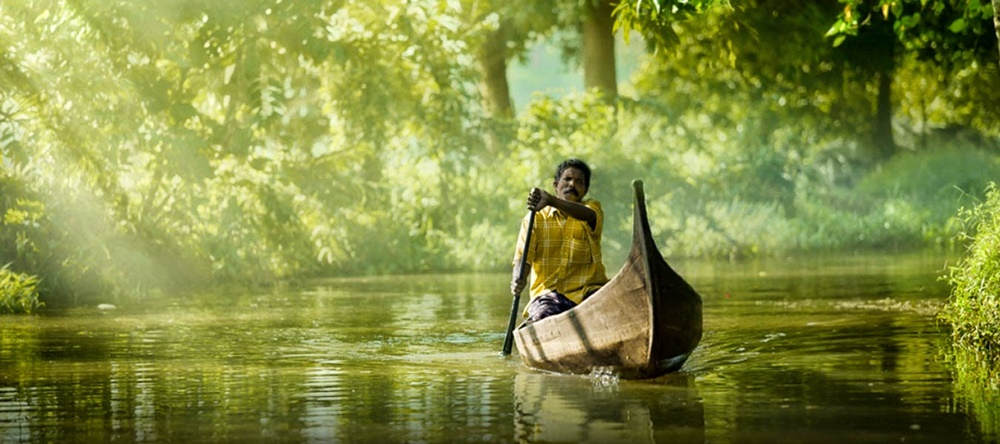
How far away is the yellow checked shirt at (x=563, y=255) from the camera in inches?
523

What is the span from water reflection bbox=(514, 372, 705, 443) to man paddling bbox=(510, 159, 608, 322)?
2.13ft

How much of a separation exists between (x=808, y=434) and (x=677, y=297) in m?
2.62

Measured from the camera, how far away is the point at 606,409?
10820 millimetres

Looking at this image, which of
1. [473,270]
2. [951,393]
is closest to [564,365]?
[951,393]

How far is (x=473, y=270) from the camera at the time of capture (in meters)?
30.2

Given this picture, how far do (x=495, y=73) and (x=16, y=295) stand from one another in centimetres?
1857

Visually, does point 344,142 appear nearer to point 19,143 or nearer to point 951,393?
point 19,143

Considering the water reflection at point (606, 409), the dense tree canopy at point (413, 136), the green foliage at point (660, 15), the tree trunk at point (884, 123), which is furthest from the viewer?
the tree trunk at point (884, 123)

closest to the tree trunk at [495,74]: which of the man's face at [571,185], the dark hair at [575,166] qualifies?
the dark hair at [575,166]

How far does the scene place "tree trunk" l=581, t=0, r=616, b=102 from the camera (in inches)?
1396

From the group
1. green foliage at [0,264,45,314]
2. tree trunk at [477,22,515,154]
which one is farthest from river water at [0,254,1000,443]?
tree trunk at [477,22,515,154]

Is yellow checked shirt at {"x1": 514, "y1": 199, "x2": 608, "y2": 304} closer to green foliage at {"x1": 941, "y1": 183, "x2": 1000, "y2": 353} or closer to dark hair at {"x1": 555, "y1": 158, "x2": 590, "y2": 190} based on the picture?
dark hair at {"x1": 555, "y1": 158, "x2": 590, "y2": 190}

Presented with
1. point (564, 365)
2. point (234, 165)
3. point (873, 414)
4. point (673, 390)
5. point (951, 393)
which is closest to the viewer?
point (873, 414)

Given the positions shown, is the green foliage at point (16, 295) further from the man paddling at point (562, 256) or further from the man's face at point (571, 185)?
the man's face at point (571, 185)
